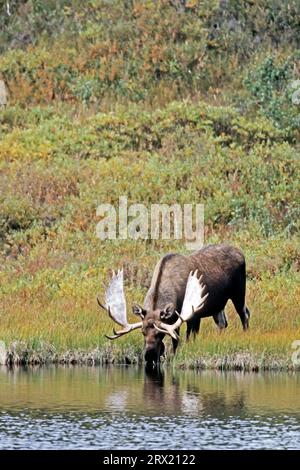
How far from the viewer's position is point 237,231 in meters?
29.2

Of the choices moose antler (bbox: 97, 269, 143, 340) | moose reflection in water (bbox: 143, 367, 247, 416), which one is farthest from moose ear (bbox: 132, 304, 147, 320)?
moose reflection in water (bbox: 143, 367, 247, 416)

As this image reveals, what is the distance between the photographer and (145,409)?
57.5ft

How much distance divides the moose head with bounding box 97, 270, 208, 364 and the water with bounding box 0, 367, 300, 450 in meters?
0.43

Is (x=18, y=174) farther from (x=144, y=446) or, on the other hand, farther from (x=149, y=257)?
(x=144, y=446)

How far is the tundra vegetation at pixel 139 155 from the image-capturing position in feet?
74.3

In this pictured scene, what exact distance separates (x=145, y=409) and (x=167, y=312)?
3482 millimetres

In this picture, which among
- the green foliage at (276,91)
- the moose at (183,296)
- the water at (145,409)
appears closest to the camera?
the water at (145,409)

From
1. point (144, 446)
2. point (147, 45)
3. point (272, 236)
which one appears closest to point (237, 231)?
point (272, 236)

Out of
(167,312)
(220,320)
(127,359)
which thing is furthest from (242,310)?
(127,359)

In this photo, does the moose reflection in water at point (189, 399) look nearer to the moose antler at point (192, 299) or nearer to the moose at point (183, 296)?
the moose at point (183, 296)

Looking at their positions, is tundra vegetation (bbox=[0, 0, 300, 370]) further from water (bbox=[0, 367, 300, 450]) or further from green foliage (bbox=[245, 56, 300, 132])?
water (bbox=[0, 367, 300, 450])

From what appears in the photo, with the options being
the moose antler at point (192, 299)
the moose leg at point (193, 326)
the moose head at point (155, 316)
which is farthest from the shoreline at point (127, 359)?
the moose leg at point (193, 326)

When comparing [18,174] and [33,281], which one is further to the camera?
[18,174]

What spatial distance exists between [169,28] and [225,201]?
25.5 ft
